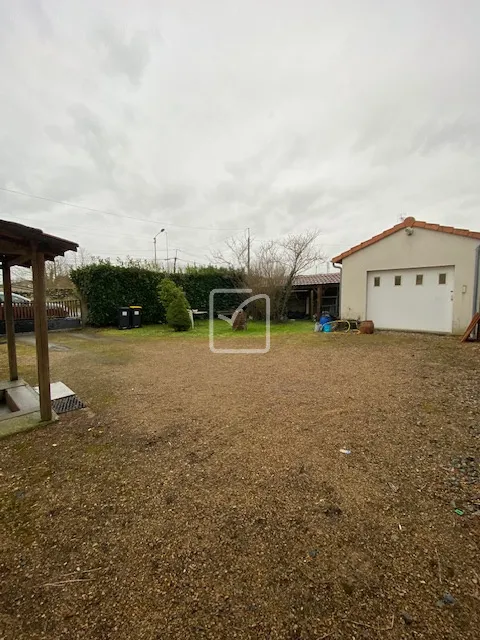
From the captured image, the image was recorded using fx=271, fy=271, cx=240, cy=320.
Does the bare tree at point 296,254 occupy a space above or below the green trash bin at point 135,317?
above

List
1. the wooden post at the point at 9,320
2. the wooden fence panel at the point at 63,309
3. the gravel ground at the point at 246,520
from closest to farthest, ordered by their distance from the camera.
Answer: the gravel ground at the point at 246,520, the wooden post at the point at 9,320, the wooden fence panel at the point at 63,309

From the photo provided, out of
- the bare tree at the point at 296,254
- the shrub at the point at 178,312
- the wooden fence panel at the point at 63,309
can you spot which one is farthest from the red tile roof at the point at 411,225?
the wooden fence panel at the point at 63,309

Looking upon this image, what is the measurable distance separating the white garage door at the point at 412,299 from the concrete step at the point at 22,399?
32.0 feet

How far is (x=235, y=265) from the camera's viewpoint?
606 inches

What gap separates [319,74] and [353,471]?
909cm

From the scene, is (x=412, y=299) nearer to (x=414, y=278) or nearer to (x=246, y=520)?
(x=414, y=278)

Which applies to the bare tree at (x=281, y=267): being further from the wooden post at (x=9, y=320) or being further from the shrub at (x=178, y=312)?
the wooden post at (x=9, y=320)

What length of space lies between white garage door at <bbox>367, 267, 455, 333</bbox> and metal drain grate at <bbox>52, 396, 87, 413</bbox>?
367 inches

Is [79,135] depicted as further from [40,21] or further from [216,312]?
[216,312]

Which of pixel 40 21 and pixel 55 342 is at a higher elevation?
pixel 40 21

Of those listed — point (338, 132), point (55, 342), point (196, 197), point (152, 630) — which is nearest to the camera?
point (152, 630)

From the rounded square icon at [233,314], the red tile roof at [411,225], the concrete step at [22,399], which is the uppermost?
the red tile roof at [411,225]

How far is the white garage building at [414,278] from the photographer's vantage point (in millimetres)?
7727

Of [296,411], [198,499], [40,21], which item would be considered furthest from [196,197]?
[198,499]
